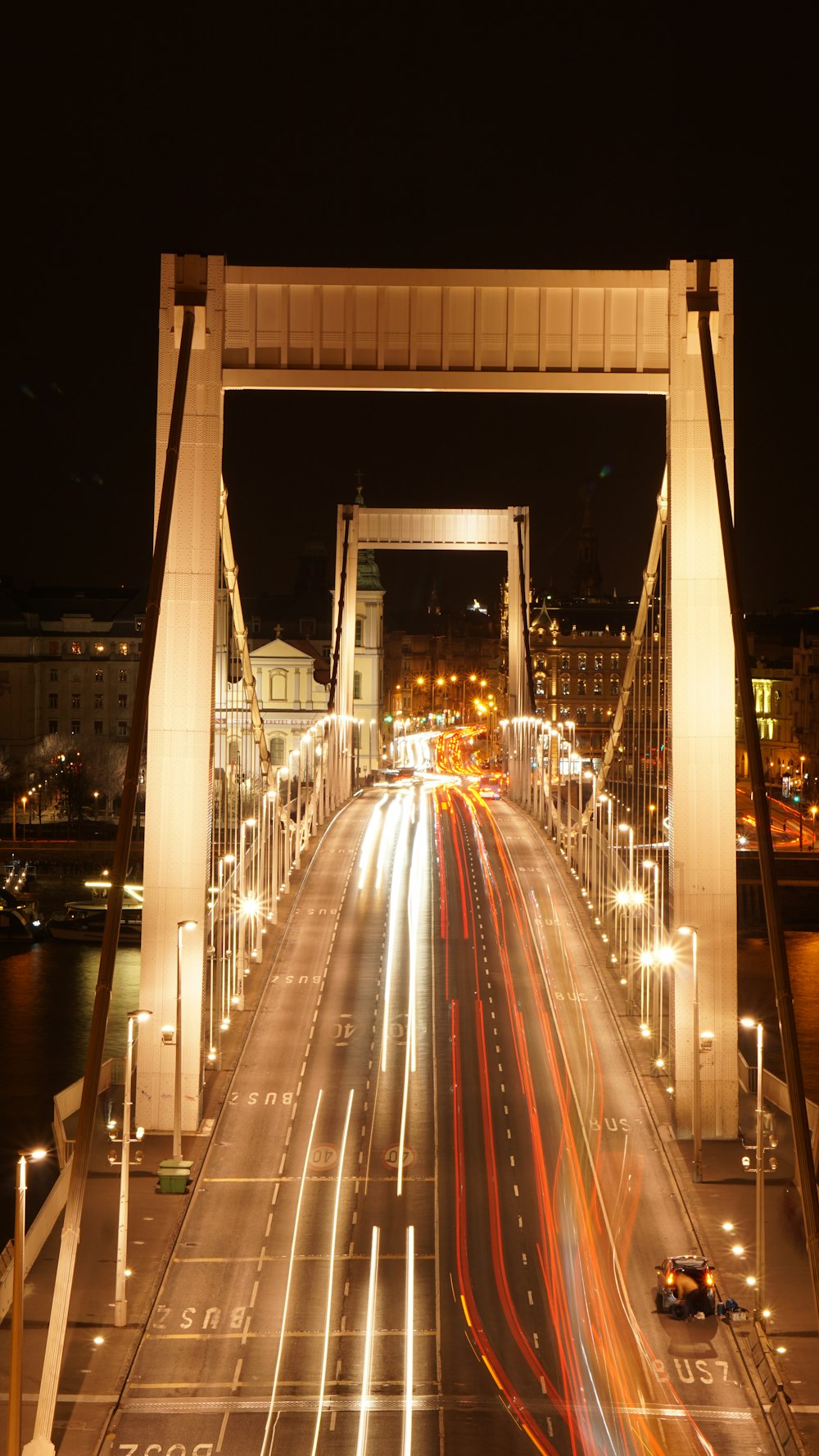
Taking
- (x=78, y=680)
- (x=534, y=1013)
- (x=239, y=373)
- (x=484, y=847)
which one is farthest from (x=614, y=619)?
(x=239, y=373)

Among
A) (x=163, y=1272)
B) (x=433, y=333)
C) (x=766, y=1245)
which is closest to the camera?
(x=163, y=1272)

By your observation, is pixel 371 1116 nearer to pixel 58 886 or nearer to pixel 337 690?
pixel 337 690

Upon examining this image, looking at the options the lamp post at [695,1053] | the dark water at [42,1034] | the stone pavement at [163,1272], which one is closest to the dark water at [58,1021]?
the dark water at [42,1034]

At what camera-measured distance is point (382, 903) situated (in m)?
55.1

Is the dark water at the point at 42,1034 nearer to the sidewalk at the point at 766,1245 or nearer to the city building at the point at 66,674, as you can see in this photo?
the sidewalk at the point at 766,1245

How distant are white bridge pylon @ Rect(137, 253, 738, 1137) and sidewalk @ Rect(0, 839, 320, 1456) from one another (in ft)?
4.18

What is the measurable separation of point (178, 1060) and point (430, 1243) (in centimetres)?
584

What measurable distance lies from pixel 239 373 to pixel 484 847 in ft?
127

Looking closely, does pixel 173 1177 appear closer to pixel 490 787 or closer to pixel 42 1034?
pixel 42 1034

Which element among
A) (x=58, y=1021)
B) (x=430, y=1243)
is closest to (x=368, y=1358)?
(x=430, y=1243)

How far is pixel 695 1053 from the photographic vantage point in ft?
96.2

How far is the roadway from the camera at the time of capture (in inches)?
827

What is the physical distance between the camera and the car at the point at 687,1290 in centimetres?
2395

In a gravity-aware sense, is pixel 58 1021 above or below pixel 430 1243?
below
